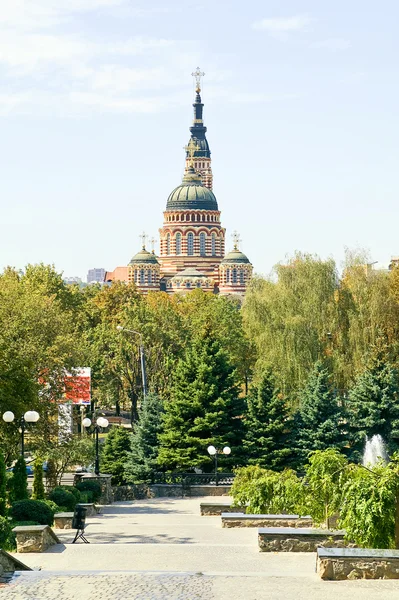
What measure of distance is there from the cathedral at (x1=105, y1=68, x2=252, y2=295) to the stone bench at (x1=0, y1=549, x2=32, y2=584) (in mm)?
123921

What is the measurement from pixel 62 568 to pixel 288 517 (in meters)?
7.84

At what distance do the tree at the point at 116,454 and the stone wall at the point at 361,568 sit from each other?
95.8 feet

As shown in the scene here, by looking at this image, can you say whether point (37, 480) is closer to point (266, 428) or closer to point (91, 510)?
point (91, 510)

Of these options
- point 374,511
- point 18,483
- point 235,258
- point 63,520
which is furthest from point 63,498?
point 235,258

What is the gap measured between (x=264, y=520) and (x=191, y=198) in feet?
426

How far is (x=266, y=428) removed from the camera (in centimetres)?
4153

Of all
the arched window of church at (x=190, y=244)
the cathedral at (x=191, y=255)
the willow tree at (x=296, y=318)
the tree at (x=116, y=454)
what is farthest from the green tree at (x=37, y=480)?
the arched window of church at (x=190, y=244)

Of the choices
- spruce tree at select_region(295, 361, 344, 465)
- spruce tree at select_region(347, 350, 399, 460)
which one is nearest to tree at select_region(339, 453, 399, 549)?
spruce tree at select_region(295, 361, 344, 465)

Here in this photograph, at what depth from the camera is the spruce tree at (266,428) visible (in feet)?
136

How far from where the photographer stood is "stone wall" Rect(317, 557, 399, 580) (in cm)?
1536

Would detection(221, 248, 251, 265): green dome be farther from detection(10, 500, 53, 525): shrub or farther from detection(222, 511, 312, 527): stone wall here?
detection(10, 500, 53, 525): shrub

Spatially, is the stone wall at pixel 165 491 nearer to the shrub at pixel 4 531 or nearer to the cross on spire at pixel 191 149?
the shrub at pixel 4 531

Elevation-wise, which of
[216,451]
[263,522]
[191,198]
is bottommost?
[263,522]

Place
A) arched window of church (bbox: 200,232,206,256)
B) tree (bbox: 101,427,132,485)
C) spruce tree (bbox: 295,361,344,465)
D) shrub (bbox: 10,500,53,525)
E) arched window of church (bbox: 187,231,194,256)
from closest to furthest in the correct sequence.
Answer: shrub (bbox: 10,500,53,525)
spruce tree (bbox: 295,361,344,465)
tree (bbox: 101,427,132,485)
arched window of church (bbox: 187,231,194,256)
arched window of church (bbox: 200,232,206,256)
